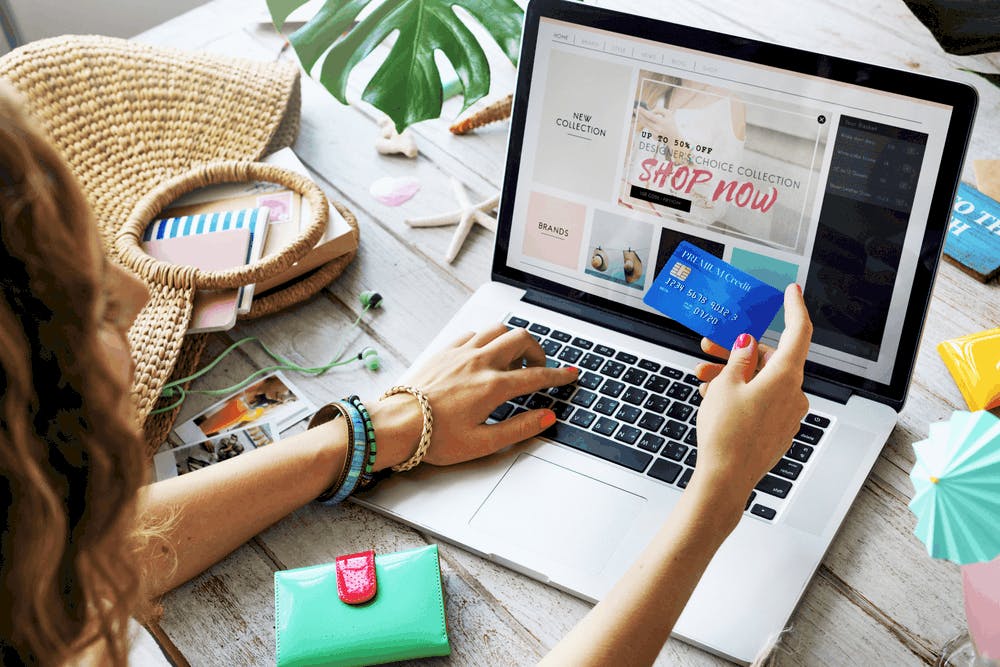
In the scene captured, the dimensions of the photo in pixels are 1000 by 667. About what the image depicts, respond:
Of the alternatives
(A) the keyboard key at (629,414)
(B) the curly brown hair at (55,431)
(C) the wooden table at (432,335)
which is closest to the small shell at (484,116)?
(C) the wooden table at (432,335)

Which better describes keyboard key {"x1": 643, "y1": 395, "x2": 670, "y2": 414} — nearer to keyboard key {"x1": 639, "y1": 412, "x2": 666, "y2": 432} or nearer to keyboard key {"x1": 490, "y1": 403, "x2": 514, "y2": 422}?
keyboard key {"x1": 639, "y1": 412, "x2": 666, "y2": 432}

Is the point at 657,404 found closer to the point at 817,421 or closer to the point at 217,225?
the point at 817,421

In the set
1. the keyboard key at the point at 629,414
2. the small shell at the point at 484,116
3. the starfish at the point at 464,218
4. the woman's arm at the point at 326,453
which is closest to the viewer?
the woman's arm at the point at 326,453

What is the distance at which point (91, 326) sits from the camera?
59 centimetres

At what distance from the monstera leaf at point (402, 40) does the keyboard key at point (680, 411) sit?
0.47m

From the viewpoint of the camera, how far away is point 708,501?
0.76m

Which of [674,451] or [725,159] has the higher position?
[725,159]

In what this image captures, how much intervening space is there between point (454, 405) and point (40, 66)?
76cm

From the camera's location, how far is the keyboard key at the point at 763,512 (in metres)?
0.85

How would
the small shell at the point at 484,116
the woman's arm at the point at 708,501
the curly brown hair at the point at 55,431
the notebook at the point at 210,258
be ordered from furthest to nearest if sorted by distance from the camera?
the small shell at the point at 484,116 → the notebook at the point at 210,258 → the woman's arm at the point at 708,501 → the curly brown hair at the point at 55,431

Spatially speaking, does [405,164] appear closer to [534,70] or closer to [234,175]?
[234,175]

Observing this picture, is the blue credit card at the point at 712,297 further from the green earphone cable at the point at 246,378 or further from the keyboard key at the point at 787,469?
the green earphone cable at the point at 246,378

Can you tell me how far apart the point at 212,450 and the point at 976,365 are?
0.81 m

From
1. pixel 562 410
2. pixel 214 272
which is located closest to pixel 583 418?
pixel 562 410
